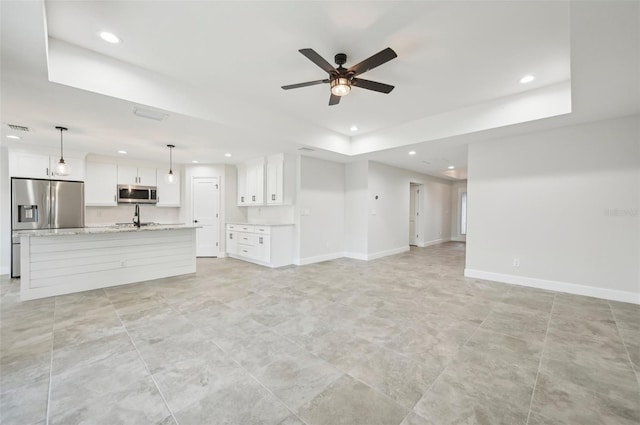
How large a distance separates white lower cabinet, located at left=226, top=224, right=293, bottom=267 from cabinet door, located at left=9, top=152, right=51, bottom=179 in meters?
3.80

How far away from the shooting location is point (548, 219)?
3.95 metres

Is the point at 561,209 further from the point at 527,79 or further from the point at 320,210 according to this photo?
the point at 320,210

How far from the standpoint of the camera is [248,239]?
6035 mm

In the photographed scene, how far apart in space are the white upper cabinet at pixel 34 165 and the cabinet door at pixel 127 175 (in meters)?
0.80

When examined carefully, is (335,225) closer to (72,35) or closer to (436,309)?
(436,309)

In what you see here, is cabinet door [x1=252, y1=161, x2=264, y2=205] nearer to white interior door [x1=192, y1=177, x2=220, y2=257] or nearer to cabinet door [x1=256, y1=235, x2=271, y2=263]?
cabinet door [x1=256, y1=235, x2=271, y2=263]

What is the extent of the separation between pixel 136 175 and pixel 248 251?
10.8 feet

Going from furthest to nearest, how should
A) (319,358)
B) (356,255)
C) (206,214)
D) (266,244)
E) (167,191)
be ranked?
(206,214)
(167,191)
(356,255)
(266,244)
(319,358)

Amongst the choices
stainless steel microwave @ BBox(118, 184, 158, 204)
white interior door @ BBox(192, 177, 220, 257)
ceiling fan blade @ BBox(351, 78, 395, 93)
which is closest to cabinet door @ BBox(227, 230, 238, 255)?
white interior door @ BBox(192, 177, 220, 257)

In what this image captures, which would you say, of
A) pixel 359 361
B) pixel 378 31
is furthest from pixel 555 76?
pixel 359 361

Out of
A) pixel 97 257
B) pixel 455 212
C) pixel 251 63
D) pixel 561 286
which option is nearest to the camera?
pixel 251 63

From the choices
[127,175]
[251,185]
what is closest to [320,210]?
[251,185]

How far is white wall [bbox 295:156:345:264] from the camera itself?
5.76 m

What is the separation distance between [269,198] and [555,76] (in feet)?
17.0
